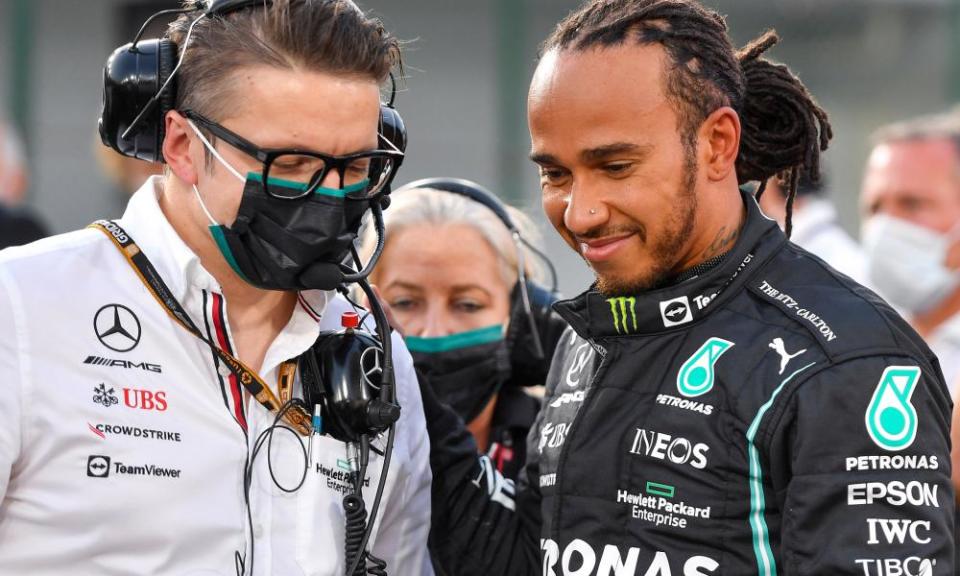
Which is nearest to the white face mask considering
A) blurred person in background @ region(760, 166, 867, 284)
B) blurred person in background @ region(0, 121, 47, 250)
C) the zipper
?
blurred person in background @ region(760, 166, 867, 284)

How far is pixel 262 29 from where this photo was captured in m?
2.52

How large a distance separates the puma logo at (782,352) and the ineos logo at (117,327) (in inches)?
46.9

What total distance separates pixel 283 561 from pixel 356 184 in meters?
0.74

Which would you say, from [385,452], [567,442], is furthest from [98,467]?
A: [567,442]

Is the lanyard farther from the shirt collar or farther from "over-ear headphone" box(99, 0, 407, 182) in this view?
the shirt collar

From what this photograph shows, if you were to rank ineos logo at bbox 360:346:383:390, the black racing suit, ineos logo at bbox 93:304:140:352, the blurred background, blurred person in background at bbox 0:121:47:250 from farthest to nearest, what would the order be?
1. the blurred background
2. blurred person in background at bbox 0:121:47:250
3. ineos logo at bbox 360:346:383:390
4. ineos logo at bbox 93:304:140:352
5. the black racing suit

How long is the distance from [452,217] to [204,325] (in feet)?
4.39

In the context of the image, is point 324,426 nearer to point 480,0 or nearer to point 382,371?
point 382,371

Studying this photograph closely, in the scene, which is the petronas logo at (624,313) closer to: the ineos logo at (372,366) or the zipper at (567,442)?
the zipper at (567,442)

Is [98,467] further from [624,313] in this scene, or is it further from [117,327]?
[624,313]

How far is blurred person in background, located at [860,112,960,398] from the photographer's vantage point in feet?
18.5

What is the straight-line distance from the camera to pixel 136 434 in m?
2.42

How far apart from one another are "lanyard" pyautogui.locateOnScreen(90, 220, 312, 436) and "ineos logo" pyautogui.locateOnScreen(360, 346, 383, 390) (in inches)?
7.0

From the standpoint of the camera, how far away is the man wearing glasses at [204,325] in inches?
92.2
